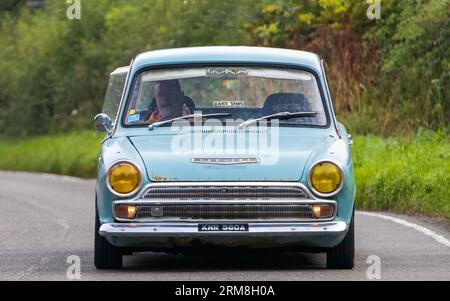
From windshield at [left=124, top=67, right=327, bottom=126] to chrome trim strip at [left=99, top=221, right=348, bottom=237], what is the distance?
1.31 metres

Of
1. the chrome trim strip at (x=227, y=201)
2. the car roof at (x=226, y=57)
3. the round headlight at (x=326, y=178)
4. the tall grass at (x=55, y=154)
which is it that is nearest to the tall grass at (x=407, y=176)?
the car roof at (x=226, y=57)

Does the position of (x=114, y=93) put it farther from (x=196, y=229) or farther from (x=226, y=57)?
(x=196, y=229)

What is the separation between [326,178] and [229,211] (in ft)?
2.36

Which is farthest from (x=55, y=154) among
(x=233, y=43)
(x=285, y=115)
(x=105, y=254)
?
(x=105, y=254)

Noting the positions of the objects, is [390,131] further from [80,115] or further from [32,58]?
[32,58]

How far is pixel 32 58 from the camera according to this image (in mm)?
38156

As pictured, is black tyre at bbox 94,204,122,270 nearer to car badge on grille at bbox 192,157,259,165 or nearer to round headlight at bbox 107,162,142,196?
round headlight at bbox 107,162,142,196

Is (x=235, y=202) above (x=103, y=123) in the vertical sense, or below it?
below

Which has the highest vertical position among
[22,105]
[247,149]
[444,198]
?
[247,149]

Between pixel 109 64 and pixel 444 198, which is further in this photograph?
pixel 109 64

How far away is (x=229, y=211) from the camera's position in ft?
32.9
